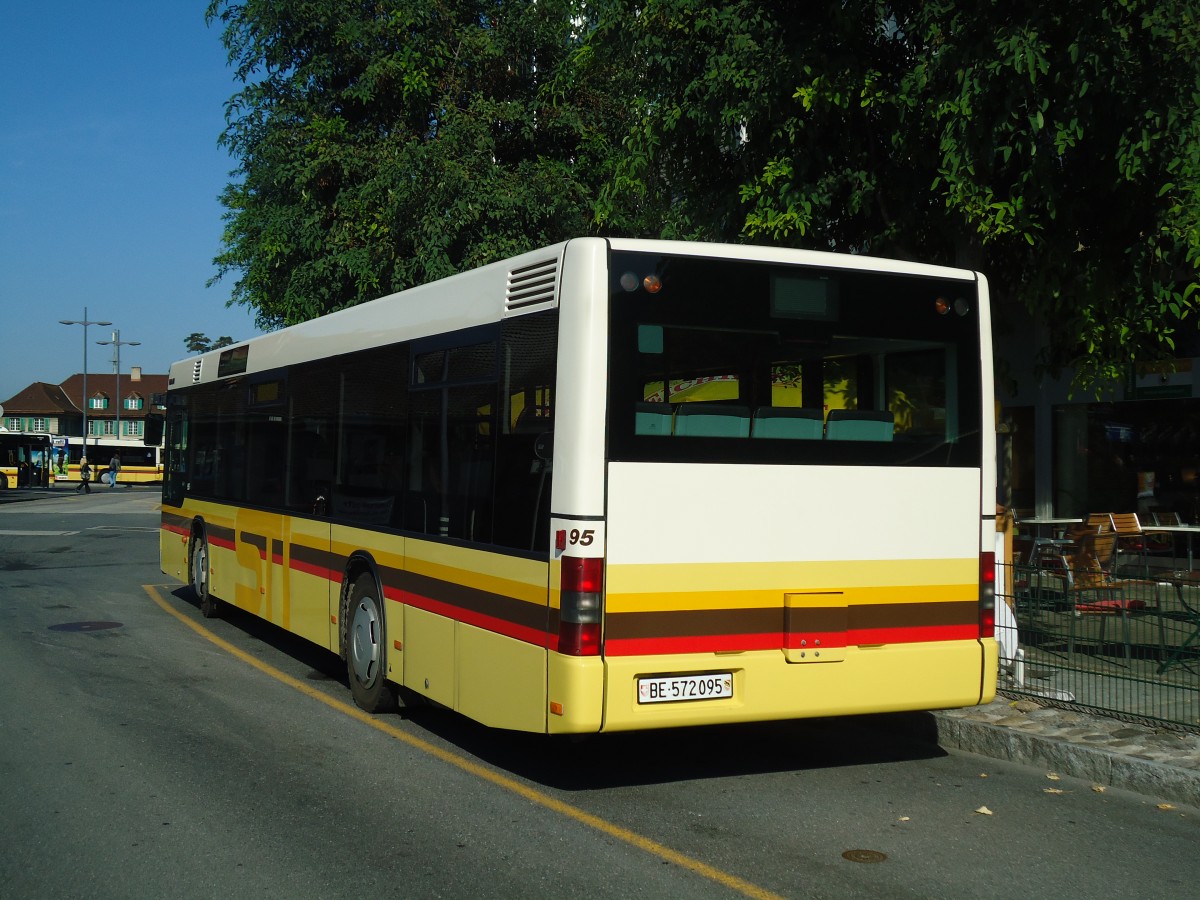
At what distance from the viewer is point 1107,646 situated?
8227mm

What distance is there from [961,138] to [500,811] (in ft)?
20.7

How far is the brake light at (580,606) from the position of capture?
6.13 meters

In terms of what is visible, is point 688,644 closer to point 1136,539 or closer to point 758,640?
point 758,640

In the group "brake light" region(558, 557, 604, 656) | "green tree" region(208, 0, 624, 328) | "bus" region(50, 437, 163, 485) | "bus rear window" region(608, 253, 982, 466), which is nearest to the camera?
"brake light" region(558, 557, 604, 656)

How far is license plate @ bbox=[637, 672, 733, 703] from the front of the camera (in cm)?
627

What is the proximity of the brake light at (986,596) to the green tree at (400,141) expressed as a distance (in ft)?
45.9

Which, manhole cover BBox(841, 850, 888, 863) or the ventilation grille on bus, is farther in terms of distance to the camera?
the ventilation grille on bus

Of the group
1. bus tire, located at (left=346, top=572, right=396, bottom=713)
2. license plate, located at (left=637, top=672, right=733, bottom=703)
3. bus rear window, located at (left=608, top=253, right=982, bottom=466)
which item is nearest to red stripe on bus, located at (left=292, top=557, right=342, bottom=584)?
Answer: bus tire, located at (left=346, top=572, right=396, bottom=713)

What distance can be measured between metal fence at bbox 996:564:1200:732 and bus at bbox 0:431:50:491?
61.5 meters

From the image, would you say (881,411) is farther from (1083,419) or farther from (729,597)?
(1083,419)

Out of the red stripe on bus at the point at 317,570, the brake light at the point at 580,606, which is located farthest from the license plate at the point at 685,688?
the red stripe on bus at the point at 317,570

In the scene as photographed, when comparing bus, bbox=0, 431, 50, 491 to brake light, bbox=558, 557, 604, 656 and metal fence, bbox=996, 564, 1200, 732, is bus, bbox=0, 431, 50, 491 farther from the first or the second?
brake light, bbox=558, 557, 604, 656

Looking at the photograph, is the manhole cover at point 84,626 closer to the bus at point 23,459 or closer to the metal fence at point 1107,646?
the metal fence at point 1107,646

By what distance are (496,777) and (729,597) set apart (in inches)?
65.8
